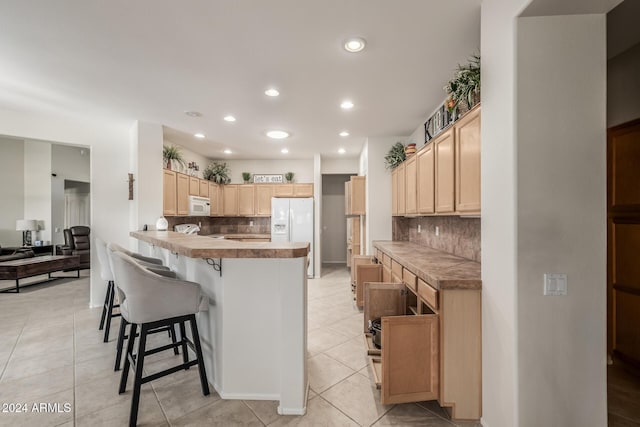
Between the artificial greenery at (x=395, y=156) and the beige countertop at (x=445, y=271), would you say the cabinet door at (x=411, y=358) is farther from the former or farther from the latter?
the artificial greenery at (x=395, y=156)

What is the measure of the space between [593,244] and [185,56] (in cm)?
300

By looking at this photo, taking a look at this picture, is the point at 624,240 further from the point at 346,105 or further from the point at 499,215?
the point at 346,105

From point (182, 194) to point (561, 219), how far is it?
194 inches

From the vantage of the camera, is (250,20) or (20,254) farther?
(20,254)

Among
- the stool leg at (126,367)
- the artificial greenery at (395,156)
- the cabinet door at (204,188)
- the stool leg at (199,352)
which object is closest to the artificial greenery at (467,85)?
the artificial greenery at (395,156)

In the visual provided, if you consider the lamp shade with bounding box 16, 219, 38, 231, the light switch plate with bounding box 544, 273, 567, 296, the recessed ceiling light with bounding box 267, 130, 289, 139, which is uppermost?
the recessed ceiling light with bounding box 267, 130, 289, 139

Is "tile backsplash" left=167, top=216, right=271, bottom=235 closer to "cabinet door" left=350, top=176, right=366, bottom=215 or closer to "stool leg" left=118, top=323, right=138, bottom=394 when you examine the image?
"cabinet door" left=350, top=176, right=366, bottom=215

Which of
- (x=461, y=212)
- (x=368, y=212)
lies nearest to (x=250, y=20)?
(x=461, y=212)

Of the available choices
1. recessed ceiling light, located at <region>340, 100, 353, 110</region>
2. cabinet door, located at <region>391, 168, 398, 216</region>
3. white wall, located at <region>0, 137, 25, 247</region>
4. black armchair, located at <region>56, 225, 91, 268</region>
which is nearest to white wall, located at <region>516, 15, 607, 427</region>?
recessed ceiling light, located at <region>340, 100, 353, 110</region>

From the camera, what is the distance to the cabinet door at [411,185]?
320 cm

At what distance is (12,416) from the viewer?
5.75 feet

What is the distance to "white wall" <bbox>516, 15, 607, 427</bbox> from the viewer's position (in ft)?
4.50

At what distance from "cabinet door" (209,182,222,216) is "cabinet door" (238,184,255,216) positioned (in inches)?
17.0

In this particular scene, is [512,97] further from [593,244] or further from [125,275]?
[125,275]
